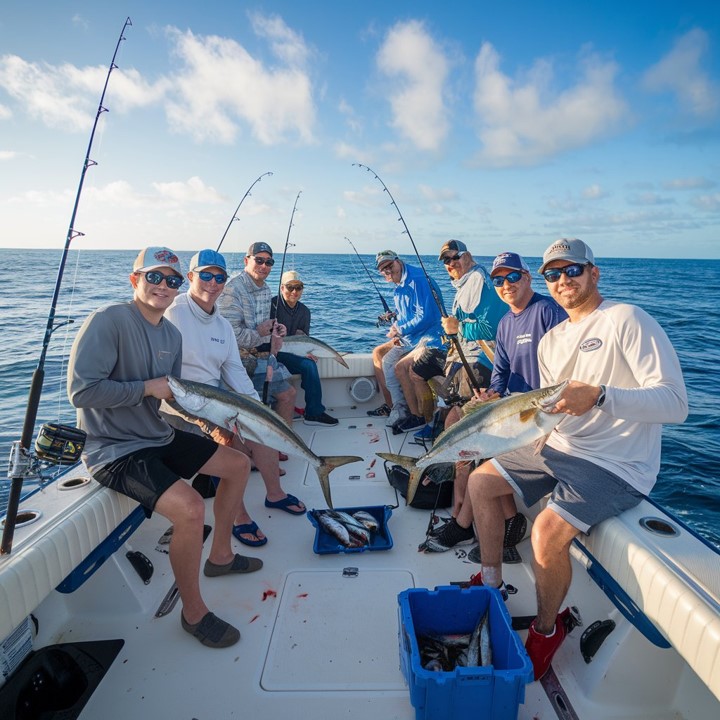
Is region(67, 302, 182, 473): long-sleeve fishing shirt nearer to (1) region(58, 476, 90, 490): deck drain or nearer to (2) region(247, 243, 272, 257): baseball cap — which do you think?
(1) region(58, 476, 90, 490): deck drain

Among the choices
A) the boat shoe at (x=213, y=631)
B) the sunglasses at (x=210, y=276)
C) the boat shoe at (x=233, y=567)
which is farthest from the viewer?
the sunglasses at (x=210, y=276)

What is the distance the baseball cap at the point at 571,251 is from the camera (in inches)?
101

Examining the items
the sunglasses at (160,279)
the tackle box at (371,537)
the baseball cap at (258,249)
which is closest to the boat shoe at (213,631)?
the tackle box at (371,537)

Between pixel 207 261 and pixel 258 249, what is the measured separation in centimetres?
148

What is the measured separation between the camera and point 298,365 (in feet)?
18.8

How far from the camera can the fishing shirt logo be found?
8.14 ft

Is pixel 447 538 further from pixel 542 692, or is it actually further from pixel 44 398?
pixel 44 398

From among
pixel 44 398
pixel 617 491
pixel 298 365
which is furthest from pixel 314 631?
pixel 44 398

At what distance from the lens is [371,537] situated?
3.28m

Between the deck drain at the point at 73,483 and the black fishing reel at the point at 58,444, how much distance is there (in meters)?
0.41

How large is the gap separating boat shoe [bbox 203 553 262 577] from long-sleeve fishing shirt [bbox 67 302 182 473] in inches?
34.7

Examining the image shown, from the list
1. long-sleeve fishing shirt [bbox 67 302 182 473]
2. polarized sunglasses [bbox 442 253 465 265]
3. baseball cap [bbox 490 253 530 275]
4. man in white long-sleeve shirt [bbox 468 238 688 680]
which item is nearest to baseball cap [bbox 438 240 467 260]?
polarized sunglasses [bbox 442 253 465 265]

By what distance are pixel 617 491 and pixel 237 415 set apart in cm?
214

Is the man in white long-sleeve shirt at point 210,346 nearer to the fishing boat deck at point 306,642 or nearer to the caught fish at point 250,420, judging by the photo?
the fishing boat deck at point 306,642
